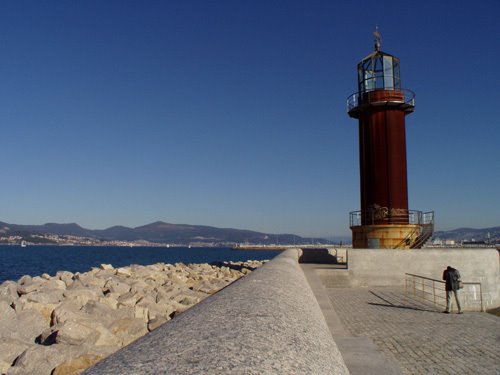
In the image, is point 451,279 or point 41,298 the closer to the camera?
point 41,298

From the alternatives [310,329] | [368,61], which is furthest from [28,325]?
[368,61]

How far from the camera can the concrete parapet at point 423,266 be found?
1529 centimetres

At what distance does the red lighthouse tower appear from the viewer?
18.1 metres

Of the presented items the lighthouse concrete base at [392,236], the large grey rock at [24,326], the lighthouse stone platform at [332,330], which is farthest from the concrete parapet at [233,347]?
the lighthouse concrete base at [392,236]

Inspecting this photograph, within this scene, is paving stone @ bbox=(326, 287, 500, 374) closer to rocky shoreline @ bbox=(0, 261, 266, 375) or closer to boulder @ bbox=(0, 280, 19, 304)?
rocky shoreline @ bbox=(0, 261, 266, 375)

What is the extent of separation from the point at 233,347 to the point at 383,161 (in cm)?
1761

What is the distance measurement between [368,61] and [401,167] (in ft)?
16.9

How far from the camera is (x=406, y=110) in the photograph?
62.9 feet

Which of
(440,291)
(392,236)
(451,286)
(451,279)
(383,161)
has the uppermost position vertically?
(383,161)

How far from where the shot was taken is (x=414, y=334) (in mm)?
8047

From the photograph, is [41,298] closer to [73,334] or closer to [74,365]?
[73,334]

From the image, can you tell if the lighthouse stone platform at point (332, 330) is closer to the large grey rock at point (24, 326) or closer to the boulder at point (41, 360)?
the boulder at point (41, 360)

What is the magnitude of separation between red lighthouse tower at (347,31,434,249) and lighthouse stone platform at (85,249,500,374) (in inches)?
105

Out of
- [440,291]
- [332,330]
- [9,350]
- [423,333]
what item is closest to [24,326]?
[9,350]
